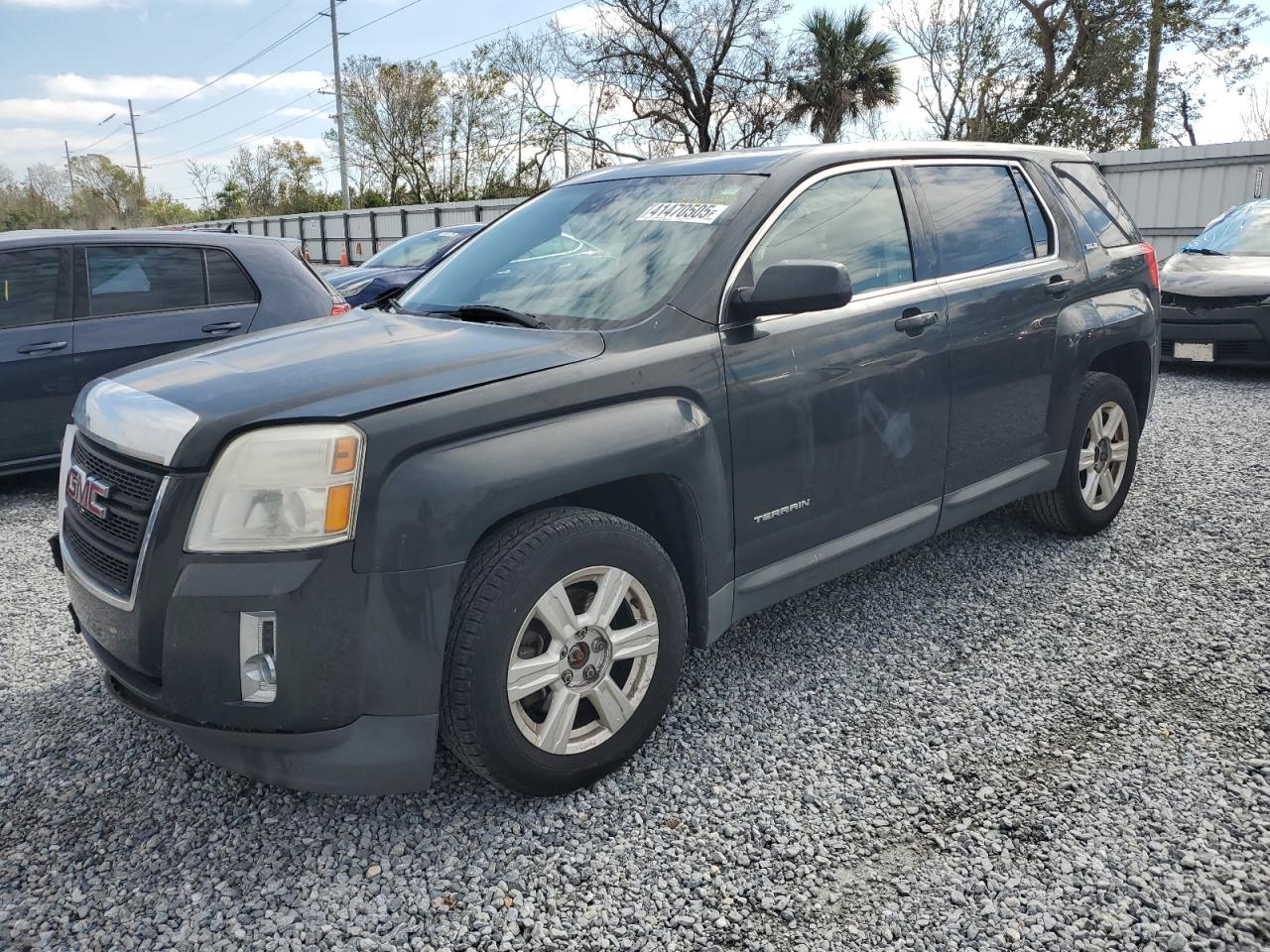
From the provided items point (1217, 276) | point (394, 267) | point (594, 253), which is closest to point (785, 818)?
point (594, 253)

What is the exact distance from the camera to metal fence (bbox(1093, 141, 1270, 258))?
13516 millimetres

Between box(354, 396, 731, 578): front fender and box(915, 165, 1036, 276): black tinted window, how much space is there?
1.50 meters

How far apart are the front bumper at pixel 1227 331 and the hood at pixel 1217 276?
0.55 ft

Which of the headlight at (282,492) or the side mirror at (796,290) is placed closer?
the headlight at (282,492)

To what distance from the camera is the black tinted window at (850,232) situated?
315cm

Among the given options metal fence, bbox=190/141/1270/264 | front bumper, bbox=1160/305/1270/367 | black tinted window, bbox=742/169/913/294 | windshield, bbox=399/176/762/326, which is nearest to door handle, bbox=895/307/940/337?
black tinted window, bbox=742/169/913/294

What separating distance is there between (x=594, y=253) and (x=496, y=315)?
413 mm

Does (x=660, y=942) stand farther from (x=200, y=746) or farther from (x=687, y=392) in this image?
(x=687, y=392)

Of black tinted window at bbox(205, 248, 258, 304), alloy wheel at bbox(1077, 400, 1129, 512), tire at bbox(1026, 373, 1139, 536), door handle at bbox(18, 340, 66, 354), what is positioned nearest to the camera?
tire at bbox(1026, 373, 1139, 536)

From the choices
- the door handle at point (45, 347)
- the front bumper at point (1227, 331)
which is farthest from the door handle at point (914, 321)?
the front bumper at point (1227, 331)

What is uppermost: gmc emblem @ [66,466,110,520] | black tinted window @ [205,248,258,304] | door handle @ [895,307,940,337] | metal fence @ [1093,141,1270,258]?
metal fence @ [1093,141,1270,258]

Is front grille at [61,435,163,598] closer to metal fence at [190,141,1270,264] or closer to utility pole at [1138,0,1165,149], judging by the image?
metal fence at [190,141,1270,264]

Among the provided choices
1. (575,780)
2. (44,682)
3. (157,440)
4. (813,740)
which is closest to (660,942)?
(575,780)

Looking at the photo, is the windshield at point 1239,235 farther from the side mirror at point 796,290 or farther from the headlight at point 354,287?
the headlight at point 354,287
